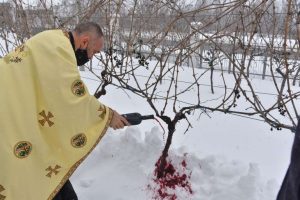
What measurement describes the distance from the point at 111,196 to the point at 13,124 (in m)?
1.18

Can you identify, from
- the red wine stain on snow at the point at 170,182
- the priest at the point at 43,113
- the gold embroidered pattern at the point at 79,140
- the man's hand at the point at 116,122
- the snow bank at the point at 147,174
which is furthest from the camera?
the red wine stain on snow at the point at 170,182

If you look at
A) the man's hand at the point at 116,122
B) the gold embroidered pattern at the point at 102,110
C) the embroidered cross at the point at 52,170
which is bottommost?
the embroidered cross at the point at 52,170

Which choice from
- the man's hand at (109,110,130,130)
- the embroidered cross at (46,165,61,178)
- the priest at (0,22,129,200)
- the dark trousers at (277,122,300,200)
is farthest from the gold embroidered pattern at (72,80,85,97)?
the dark trousers at (277,122,300,200)

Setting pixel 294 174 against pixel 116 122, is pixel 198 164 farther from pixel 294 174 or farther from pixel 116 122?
pixel 294 174

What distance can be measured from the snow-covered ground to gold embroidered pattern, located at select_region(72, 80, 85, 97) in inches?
43.3

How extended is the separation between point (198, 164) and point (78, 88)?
1.41 metres

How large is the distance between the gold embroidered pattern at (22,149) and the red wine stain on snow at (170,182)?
1211 millimetres

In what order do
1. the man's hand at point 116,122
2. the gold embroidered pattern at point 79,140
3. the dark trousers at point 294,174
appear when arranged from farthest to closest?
the man's hand at point 116,122 → the gold embroidered pattern at point 79,140 → the dark trousers at point 294,174

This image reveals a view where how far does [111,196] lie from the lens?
3.08 meters

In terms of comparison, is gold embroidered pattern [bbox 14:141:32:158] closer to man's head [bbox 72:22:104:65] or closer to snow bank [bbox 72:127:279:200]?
man's head [bbox 72:22:104:65]

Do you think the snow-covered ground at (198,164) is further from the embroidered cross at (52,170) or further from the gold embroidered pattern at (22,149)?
the gold embroidered pattern at (22,149)

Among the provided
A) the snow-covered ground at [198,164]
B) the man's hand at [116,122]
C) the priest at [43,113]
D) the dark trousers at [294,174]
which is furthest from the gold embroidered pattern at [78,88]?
the dark trousers at [294,174]

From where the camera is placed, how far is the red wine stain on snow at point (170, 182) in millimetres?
3101

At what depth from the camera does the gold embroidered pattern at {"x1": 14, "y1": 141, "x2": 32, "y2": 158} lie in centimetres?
221
